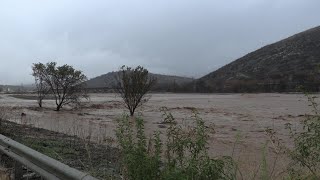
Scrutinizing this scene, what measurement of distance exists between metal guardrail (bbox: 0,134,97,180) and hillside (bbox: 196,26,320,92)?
82281mm

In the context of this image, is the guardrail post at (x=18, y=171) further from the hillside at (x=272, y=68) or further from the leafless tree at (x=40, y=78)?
the hillside at (x=272, y=68)

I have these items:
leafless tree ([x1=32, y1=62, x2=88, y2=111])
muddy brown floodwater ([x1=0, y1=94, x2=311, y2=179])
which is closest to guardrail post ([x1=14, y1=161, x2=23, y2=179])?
muddy brown floodwater ([x1=0, y1=94, x2=311, y2=179])

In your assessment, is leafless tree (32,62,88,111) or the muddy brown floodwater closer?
the muddy brown floodwater

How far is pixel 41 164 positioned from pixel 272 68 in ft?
397

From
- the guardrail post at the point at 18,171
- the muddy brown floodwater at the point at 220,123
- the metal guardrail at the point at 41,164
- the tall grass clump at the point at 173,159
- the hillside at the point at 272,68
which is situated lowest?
A: the muddy brown floodwater at the point at 220,123

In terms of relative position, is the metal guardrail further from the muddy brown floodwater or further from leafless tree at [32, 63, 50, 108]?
leafless tree at [32, 63, 50, 108]

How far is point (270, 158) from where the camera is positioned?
1314 centimetres

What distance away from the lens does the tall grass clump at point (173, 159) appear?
4.79 m

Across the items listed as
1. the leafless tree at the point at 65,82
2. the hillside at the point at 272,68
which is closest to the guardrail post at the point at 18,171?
the leafless tree at the point at 65,82

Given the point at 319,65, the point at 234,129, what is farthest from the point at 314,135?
the point at 234,129

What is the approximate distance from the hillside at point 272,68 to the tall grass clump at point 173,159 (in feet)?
274

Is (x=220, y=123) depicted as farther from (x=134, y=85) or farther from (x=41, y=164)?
(x=41, y=164)

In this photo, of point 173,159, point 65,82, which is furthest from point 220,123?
point 173,159

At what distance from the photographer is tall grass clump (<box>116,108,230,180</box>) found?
4.79 m
